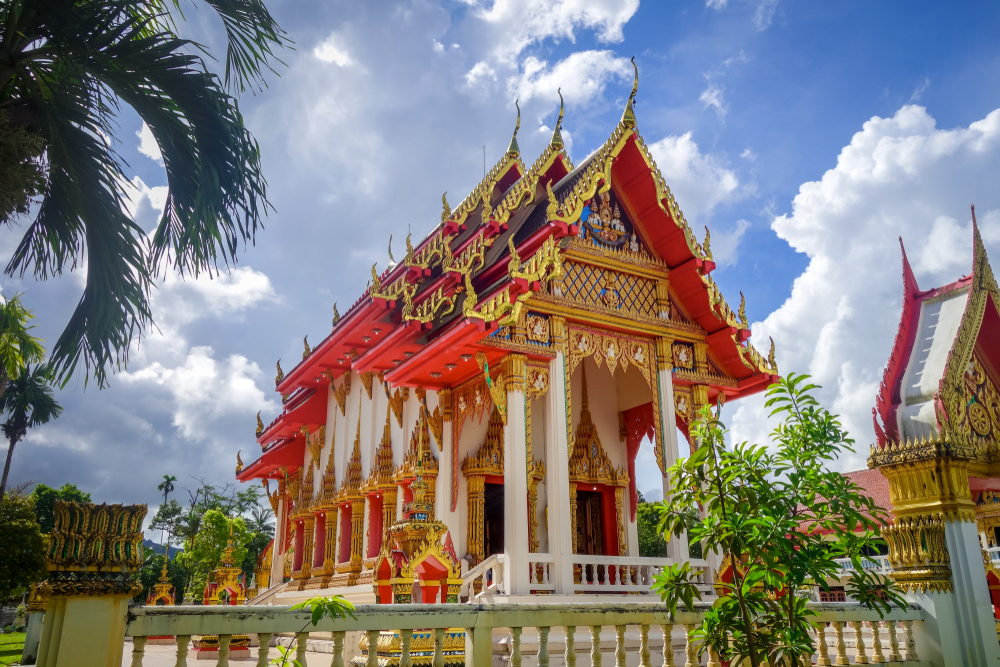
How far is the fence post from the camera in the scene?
10.3 feet

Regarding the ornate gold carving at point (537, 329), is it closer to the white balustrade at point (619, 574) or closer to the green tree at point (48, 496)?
the white balustrade at point (619, 574)

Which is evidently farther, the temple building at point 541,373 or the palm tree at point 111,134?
the temple building at point 541,373

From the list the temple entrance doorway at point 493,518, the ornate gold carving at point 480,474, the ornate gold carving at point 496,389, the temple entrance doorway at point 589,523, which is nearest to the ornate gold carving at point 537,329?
the ornate gold carving at point 496,389

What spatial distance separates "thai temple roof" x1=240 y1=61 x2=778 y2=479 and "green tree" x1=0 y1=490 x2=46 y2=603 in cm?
1367

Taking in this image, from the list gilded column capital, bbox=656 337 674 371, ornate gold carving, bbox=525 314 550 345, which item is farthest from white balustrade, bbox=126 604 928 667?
gilded column capital, bbox=656 337 674 371

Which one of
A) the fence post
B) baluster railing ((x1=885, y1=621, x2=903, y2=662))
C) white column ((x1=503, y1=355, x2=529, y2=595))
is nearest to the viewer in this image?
the fence post

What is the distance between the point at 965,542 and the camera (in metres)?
→ 5.95

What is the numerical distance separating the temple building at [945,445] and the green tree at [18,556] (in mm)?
20087

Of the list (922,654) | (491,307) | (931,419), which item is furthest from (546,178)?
(922,654)

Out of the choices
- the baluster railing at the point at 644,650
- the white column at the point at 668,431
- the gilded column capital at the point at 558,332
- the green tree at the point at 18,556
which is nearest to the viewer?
the baluster railing at the point at 644,650

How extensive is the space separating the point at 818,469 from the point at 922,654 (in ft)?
10.2

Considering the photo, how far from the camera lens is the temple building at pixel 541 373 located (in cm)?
893

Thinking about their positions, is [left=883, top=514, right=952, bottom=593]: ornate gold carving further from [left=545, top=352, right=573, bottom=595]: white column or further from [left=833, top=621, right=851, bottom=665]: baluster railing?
[left=545, top=352, right=573, bottom=595]: white column

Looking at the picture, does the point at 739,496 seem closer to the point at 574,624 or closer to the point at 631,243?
the point at 574,624
